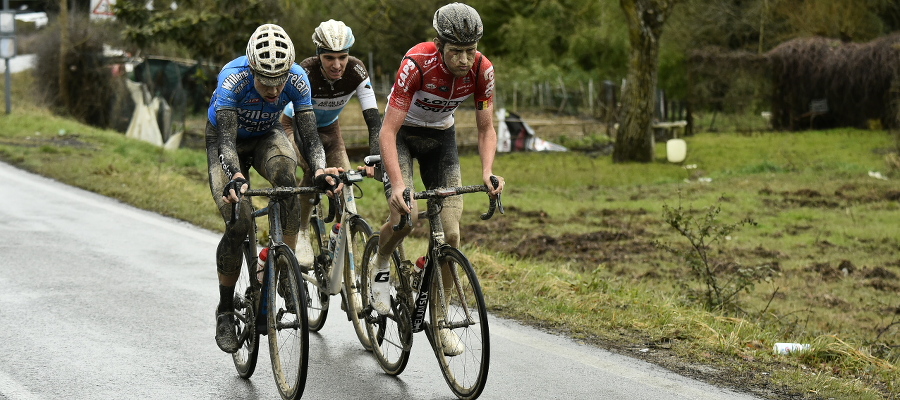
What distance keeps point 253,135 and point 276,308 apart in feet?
4.15

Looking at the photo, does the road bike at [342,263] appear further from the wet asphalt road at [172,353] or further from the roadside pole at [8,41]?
the roadside pole at [8,41]

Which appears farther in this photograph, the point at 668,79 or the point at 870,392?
the point at 668,79

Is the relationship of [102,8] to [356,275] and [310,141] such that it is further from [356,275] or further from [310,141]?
[310,141]

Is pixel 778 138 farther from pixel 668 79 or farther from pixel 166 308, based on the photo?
pixel 166 308

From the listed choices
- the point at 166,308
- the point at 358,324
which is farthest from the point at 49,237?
the point at 358,324

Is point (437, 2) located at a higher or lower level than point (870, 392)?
higher

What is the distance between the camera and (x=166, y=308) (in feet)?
26.8

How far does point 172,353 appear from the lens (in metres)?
6.91

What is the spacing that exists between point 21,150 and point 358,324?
47.1 ft

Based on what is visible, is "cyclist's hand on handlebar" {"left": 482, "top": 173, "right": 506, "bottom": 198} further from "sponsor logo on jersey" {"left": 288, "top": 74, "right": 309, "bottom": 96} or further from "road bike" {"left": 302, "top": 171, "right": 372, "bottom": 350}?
"sponsor logo on jersey" {"left": 288, "top": 74, "right": 309, "bottom": 96}

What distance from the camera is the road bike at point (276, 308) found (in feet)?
18.6

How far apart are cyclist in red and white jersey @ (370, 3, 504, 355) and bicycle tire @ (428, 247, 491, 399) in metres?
0.08

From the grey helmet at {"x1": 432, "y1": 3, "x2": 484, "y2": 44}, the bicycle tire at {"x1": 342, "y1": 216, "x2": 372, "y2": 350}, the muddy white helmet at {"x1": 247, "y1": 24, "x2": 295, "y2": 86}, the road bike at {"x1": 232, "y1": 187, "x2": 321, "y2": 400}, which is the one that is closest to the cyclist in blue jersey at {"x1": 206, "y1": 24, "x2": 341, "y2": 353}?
the muddy white helmet at {"x1": 247, "y1": 24, "x2": 295, "y2": 86}

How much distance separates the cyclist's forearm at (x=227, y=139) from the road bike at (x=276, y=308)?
0.25 meters
